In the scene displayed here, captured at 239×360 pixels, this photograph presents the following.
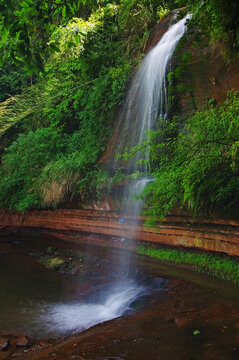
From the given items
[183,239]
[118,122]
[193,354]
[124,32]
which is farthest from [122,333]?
[124,32]

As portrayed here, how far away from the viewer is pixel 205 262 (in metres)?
4.81

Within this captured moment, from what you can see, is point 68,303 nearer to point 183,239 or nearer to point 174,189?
point 183,239

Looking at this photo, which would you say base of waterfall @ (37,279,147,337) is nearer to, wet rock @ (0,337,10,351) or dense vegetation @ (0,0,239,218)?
wet rock @ (0,337,10,351)

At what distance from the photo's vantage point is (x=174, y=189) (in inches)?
164

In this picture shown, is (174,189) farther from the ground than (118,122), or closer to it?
closer to it

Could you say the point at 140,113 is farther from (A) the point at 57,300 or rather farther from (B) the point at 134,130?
(A) the point at 57,300

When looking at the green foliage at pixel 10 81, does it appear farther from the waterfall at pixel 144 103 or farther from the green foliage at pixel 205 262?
the green foliage at pixel 205 262

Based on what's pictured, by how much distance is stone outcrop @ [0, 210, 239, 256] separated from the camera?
4691mm

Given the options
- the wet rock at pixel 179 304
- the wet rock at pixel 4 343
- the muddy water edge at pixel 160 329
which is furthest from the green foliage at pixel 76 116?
the wet rock at pixel 4 343

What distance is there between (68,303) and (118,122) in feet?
15.7

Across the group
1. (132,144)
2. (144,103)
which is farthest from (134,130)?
(144,103)

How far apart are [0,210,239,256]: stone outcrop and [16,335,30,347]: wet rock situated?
299 centimetres

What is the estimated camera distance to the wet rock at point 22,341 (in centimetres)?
352

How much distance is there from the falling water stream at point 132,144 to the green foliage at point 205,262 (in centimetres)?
76
